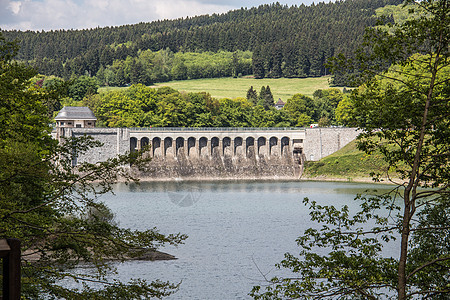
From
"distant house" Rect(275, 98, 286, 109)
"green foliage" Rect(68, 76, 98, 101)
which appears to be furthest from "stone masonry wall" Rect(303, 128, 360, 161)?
"green foliage" Rect(68, 76, 98, 101)

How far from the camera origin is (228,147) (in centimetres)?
13325

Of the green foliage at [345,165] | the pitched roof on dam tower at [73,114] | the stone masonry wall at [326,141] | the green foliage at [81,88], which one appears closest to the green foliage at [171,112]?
the pitched roof on dam tower at [73,114]

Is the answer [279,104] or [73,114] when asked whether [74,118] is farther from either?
[279,104]

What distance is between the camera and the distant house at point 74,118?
12144 centimetres

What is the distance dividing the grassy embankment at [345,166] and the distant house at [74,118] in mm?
44969

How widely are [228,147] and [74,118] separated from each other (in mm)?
33082

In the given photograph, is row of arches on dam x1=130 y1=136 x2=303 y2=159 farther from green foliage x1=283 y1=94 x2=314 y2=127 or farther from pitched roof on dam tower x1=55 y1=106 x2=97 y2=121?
green foliage x1=283 y1=94 x2=314 y2=127

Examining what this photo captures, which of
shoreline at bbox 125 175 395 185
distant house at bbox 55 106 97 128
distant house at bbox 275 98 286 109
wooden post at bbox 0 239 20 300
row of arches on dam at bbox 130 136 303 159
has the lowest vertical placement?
shoreline at bbox 125 175 395 185

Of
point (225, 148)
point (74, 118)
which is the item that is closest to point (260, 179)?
point (225, 148)

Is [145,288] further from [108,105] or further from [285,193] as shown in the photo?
[108,105]

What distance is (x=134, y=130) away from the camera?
407 feet

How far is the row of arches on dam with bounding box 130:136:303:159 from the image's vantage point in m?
129

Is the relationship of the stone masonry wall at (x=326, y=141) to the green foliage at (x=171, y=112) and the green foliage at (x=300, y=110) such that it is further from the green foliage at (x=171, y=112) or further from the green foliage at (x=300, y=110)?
the green foliage at (x=300, y=110)

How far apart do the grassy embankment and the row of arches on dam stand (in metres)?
9.06
